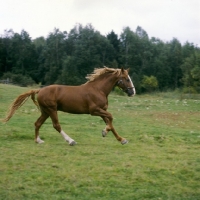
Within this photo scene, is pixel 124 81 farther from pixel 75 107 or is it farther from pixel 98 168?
pixel 98 168

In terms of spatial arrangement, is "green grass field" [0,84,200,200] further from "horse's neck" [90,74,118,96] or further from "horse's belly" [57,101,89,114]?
"horse's neck" [90,74,118,96]

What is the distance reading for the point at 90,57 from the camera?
252 feet

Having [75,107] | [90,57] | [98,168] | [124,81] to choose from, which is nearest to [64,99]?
[75,107]

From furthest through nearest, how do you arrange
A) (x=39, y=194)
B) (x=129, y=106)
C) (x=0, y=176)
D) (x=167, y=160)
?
1. (x=129, y=106)
2. (x=167, y=160)
3. (x=0, y=176)
4. (x=39, y=194)

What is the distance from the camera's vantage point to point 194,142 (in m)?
10.9

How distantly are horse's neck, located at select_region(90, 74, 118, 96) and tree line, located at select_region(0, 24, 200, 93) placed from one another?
61.3 meters

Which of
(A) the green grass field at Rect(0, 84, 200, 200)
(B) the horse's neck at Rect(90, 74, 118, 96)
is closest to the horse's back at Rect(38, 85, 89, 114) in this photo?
(B) the horse's neck at Rect(90, 74, 118, 96)

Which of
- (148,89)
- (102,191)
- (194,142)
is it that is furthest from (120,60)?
(102,191)

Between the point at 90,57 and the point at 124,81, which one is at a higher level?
the point at 90,57

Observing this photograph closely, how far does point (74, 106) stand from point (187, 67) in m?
66.1

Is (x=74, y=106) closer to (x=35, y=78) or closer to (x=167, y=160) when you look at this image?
(x=167, y=160)

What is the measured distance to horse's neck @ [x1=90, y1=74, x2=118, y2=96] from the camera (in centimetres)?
1038

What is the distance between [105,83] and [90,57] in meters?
66.9

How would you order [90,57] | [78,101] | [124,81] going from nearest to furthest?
1. [78,101]
2. [124,81]
3. [90,57]
